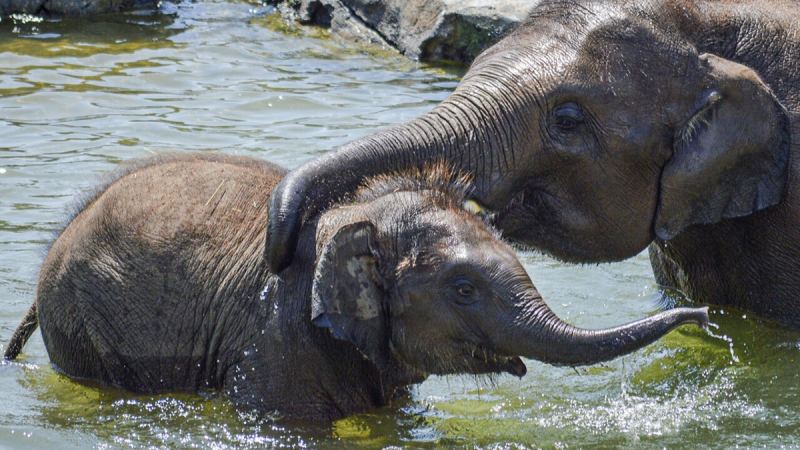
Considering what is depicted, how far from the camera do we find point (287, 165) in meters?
13.3

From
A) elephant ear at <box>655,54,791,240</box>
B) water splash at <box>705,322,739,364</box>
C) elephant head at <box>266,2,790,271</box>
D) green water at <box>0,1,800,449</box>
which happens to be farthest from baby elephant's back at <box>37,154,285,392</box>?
water splash at <box>705,322,739,364</box>

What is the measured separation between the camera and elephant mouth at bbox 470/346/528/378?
718cm

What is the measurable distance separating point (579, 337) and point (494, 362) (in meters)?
0.59

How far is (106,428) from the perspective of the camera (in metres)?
7.95

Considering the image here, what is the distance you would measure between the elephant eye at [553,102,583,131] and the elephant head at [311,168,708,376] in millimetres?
955

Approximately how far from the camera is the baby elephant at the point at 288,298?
23.2 feet

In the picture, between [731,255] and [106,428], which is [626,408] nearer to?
[731,255]

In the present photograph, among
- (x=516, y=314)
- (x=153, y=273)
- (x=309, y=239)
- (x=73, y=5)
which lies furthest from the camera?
(x=73, y=5)

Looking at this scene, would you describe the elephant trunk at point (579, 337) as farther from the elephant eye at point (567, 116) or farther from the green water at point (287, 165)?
the elephant eye at point (567, 116)

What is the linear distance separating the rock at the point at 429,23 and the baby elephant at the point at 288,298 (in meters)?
9.17

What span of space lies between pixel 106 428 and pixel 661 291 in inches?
158

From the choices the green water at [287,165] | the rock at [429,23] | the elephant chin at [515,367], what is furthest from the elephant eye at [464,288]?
the rock at [429,23]

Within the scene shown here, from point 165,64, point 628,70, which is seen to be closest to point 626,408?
point 628,70

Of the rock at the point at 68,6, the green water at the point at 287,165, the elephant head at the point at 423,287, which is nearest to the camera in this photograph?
the elephant head at the point at 423,287
